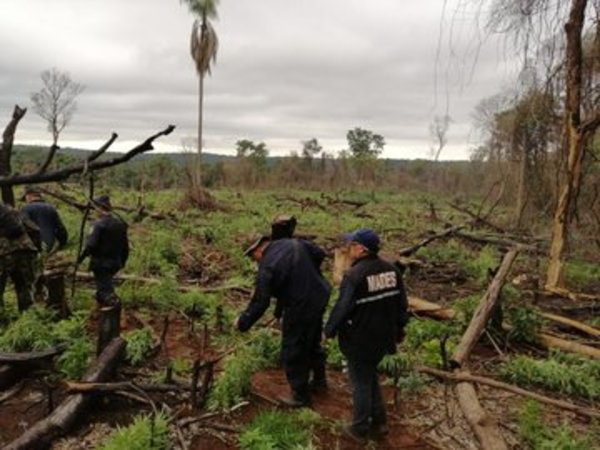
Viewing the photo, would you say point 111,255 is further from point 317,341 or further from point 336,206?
point 336,206

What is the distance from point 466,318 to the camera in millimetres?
7746

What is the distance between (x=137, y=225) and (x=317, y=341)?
12.2 m

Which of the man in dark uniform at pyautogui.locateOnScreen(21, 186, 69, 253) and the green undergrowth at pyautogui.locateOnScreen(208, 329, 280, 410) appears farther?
the man in dark uniform at pyautogui.locateOnScreen(21, 186, 69, 253)

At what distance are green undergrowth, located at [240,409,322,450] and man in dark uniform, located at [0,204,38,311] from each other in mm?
3978

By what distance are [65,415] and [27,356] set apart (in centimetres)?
121

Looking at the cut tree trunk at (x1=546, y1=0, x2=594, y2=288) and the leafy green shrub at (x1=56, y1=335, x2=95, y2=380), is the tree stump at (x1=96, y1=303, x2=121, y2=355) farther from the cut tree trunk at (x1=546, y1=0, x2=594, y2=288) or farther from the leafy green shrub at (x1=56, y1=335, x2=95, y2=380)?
the cut tree trunk at (x1=546, y1=0, x2=594, y2=288)

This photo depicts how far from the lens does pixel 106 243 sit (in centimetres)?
770

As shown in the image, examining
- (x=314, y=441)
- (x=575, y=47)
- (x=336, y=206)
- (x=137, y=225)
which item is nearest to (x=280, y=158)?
(x=336, y=206)

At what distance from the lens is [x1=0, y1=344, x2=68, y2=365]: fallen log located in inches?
229

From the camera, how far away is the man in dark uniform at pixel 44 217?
31.7 ft

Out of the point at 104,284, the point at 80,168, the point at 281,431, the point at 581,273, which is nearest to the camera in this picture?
the point at 80,168

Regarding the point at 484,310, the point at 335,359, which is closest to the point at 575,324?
the point at 484,310

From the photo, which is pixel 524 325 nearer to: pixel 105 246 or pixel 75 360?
pixel 75 360

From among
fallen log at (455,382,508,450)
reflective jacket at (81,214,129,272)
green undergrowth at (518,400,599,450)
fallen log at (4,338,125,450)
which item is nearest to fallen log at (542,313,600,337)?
green undergrowth at (518,400,599,450)
